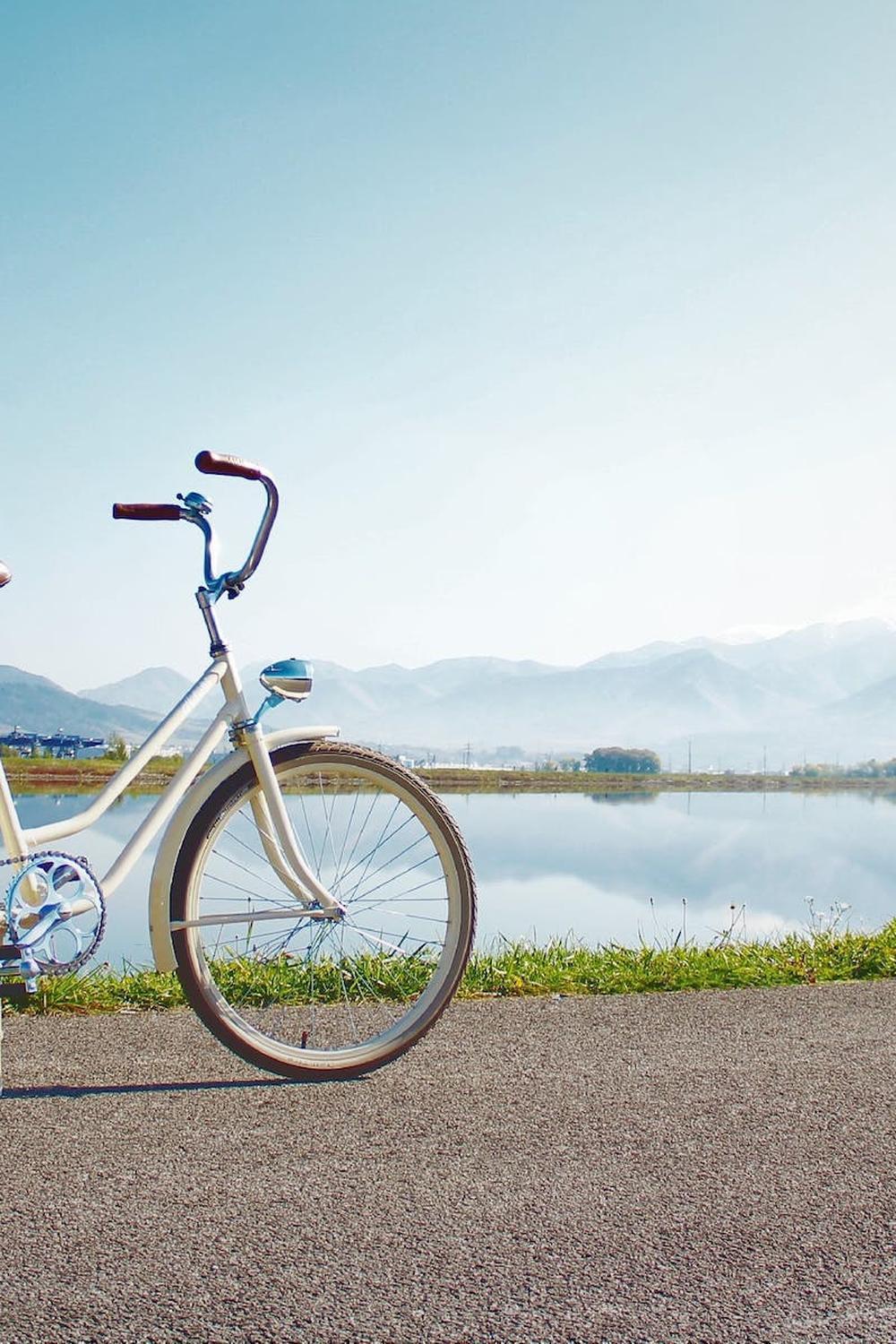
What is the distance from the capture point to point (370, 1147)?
9.94 feet

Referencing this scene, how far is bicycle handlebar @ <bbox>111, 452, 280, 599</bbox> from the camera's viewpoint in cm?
377

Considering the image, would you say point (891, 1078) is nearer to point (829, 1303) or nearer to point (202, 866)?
point (829, 1303)

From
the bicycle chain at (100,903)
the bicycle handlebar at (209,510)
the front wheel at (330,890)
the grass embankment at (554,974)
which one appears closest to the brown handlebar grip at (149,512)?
the bicycle handlebar at (209,510)

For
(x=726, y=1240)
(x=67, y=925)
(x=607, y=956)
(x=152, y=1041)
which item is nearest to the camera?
(x=726, y=1240)

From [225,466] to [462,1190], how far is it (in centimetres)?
223

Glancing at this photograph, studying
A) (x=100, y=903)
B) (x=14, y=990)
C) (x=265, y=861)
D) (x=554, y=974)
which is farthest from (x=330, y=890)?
(x=554, y=974)

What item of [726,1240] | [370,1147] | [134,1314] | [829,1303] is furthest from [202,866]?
[829,1303]

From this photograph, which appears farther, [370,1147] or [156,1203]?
[370,1147]

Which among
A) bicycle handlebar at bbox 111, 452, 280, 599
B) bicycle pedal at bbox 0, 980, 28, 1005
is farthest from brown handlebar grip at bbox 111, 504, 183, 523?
bicycle pedal at bbox 0, 980, 28, 1005

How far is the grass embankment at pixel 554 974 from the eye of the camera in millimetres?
4676

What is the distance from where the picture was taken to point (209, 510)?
12.5ft

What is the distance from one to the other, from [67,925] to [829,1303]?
7.39ft

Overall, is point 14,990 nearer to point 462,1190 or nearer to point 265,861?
point 265,861

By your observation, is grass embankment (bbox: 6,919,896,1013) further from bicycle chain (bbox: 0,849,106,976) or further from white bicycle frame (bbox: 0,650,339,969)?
bicycle chain (bbox: 0,849,106,976)
